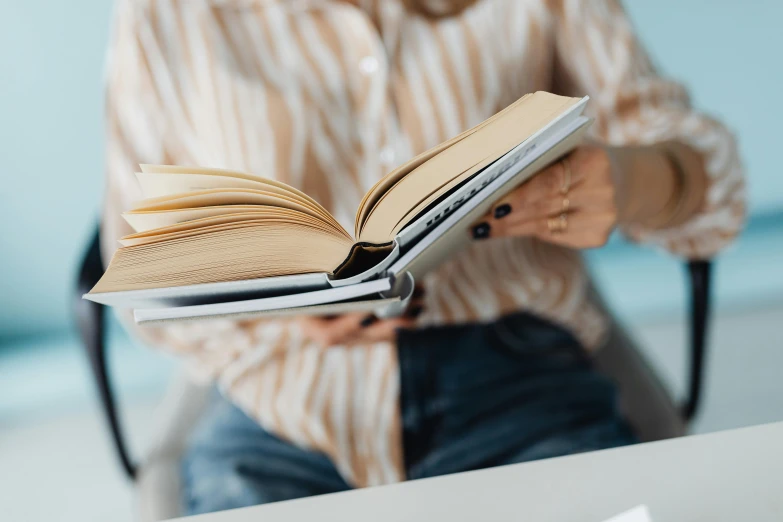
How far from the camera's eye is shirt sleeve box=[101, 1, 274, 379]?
2.17 ft

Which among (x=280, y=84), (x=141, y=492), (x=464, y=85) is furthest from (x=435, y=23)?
(x=141, y=492)

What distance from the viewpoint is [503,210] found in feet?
1.74

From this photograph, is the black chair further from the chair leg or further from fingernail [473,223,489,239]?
fingernail [473,223,489,239]

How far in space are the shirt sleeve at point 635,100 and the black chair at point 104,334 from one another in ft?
0.27

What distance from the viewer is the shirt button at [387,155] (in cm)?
69

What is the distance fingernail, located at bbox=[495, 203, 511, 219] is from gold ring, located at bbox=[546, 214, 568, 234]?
5cm

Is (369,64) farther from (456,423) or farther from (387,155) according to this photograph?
(456,423)

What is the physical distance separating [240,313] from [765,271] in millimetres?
1299

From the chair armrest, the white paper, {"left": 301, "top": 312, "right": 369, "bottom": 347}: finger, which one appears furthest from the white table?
the chair armrest

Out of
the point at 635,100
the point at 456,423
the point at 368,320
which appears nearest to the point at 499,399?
the point at 456,423

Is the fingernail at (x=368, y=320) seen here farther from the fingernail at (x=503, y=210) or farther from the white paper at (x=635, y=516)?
the white paper at (x=635, y=516)

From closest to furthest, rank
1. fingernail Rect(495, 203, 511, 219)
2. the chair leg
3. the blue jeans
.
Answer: fingernail Rect(495, 203, 511, 219) < the blue jeans < the chair leg

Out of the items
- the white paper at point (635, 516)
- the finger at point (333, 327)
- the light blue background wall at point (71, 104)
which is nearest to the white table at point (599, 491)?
the white paper at point (635, 516)

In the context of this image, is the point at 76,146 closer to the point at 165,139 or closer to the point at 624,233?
the point at 165,139
